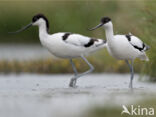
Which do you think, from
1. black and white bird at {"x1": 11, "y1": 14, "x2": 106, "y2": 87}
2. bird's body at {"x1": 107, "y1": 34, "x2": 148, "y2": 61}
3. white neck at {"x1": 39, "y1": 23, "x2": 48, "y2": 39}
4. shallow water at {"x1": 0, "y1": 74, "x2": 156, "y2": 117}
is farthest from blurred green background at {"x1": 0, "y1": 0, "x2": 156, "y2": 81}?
white neck at {"x1": 39, "y1": 23, "x2": 48, "y2": 39}

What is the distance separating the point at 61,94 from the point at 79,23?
12460 millimetres

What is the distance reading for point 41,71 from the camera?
16.2 m

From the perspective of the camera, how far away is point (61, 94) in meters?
10.9

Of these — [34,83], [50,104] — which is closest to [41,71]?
[34,83]

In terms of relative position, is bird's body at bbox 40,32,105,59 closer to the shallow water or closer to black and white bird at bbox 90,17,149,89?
black and white bird at bbox 90,17,149,89

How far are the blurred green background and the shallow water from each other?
1.11m

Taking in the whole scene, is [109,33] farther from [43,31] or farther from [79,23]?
[79,23]

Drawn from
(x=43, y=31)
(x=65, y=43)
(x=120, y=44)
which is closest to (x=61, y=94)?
(x=65, y=43)

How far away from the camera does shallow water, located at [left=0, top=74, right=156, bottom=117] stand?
9164 mm

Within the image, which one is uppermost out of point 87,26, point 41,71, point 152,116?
point 87,26

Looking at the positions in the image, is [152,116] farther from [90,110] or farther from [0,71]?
[0,71]

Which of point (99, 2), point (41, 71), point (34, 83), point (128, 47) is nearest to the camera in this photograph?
point (128, 47)

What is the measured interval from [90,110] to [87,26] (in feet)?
47.1

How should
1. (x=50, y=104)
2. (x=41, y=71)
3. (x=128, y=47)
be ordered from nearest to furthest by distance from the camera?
(x=50, y=104) → (x=128, y=47) → (x=41, y=71)
